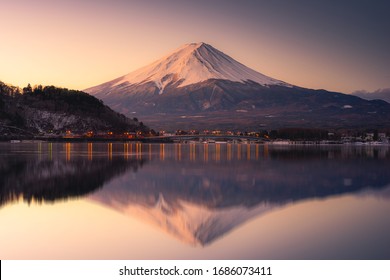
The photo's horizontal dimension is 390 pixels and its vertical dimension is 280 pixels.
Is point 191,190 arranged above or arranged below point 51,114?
below

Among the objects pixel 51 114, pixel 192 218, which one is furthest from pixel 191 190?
pixel 51 114

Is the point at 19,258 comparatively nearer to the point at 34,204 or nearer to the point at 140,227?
the point at 140,227

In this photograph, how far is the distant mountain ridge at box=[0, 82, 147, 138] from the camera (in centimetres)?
16788

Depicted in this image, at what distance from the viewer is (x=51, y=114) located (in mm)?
176750

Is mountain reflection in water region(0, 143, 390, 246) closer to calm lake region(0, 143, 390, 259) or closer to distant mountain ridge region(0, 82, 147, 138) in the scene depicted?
calm lake region(0, 143, 390, 259)

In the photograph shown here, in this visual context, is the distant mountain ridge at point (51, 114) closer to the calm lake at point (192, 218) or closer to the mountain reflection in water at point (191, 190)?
the mountain reflection in water at point (191, 190)

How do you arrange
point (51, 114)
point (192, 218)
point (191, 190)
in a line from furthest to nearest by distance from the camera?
point (51, 114) → point (191, 190) → point (192, 218)

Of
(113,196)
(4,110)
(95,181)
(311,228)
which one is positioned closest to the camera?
(311,228)

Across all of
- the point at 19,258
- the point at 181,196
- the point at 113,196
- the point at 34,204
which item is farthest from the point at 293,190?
the point at 19,258

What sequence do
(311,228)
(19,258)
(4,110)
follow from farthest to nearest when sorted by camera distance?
(4,110), (311,228), (19,258)

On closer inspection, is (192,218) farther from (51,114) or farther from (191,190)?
(51,114)

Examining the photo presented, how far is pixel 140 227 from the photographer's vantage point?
16.9m

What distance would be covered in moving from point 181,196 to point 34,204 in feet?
21.5

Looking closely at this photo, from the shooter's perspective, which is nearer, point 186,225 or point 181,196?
point 186,225
